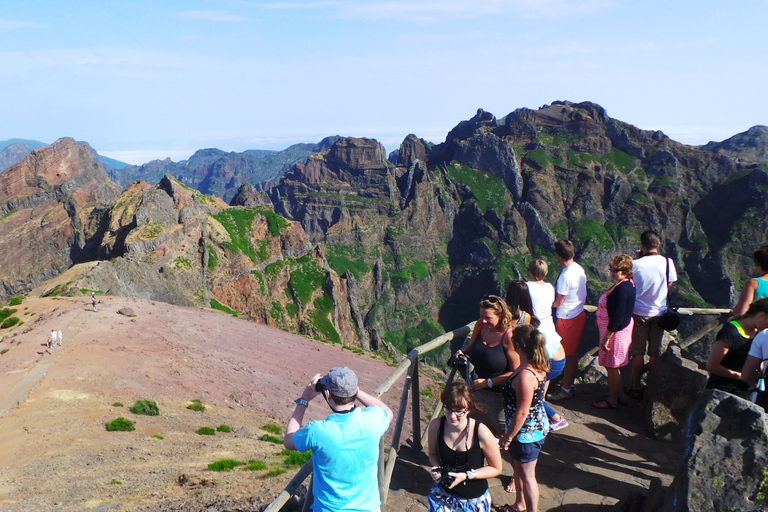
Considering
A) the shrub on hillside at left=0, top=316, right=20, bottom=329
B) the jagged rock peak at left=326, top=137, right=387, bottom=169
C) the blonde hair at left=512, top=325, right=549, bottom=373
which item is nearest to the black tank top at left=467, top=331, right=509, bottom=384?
the blonde hair at left=512, top=325, right=549, bottom=373

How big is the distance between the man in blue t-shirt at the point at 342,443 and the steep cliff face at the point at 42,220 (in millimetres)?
82704

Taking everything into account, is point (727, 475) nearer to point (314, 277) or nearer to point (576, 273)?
point (576, 273)

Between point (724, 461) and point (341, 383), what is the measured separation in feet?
11.8

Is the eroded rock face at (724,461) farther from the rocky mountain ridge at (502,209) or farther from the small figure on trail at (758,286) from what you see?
the rocky mountain ridge at (502,209)

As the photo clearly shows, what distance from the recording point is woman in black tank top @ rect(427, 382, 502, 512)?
15.8 ft

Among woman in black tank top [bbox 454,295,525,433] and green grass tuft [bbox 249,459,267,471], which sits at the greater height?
woman in black tank top [bbox 454,295,525,433]

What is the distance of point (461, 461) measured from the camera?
15.9 ft

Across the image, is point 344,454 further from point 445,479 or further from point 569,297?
point 569,297

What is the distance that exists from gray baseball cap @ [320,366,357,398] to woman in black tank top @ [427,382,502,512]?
1010mm

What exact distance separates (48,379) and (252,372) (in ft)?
44.1

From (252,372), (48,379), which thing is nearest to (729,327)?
(48,379)

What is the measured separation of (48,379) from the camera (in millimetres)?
20672

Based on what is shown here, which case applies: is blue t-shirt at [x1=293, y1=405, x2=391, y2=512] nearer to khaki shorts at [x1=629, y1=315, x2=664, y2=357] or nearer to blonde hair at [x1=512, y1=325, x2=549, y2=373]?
blonde hair at [x1=512, y1=325, x2=549, y2=373]

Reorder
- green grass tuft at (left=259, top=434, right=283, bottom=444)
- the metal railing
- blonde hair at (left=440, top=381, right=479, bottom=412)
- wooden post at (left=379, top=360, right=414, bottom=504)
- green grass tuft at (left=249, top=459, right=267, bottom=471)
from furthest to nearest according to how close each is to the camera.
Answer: green grass tuft at (left=259, top=434, right=283, bottom=444) → green grass tuft at (left=249, top=459, right=267, bottom=471) → wooden post at (left=379, top=360, right=414, bottom=504) → the metal railing → blonde hair at (left=440, top=381, right=479, bottom=412)
